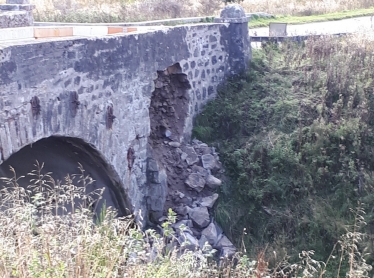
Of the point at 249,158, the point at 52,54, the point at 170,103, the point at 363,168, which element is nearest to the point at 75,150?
the point at 52,54

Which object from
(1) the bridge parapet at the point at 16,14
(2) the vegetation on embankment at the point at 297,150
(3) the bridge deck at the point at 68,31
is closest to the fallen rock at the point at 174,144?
(2) the vegetation on embankment at the point at 297,150

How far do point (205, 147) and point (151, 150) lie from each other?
1.33m

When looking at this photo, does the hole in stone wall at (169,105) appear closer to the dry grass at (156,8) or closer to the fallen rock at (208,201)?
the fallen rock at (208,201)

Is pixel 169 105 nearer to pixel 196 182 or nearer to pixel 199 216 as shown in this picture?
pixel 196 182

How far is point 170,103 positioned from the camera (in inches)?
391

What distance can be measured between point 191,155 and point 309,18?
9.85 m

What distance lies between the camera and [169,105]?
32.5 feet

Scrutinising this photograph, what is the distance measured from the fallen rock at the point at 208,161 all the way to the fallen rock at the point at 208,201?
0.55m

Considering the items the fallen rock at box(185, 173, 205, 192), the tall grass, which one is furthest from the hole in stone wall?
the tall grass

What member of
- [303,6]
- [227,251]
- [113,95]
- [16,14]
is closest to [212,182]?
[227,251]

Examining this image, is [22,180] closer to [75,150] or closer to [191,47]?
[75,150]

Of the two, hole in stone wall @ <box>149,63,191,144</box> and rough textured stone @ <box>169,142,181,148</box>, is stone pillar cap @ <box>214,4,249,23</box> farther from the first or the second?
rough textured stone @ <box>169,142,181,148</box>

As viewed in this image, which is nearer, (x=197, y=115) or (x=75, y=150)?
(x=75, y=150)

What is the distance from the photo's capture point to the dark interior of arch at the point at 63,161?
24.6 feet
